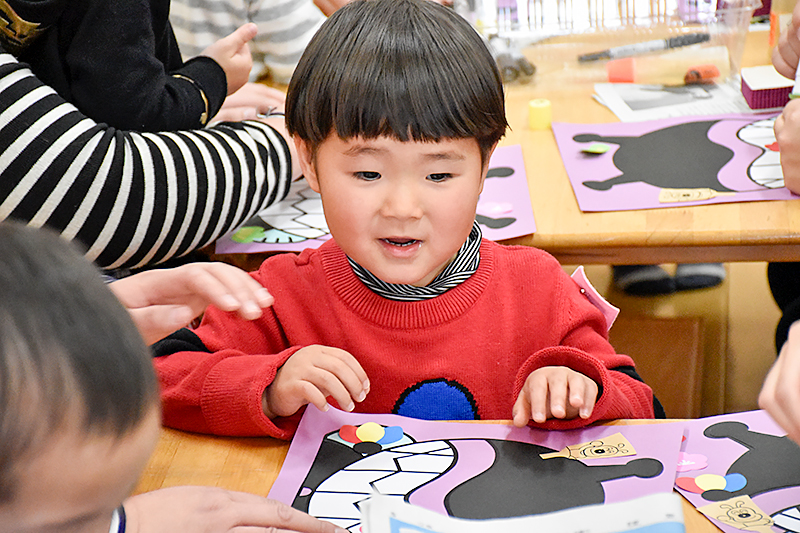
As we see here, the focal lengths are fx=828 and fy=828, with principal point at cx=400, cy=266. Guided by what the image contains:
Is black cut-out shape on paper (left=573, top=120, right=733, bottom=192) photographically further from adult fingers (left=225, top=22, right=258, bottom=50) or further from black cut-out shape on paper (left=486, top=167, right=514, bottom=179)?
adult fingers (left=225, top=22, right=258, bottom=50)

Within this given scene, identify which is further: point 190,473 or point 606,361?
point 606,361

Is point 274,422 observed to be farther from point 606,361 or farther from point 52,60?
point 52,60

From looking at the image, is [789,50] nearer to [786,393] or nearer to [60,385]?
[786,393]

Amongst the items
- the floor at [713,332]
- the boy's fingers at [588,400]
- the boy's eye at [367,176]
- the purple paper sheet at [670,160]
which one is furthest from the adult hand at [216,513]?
the floor at [713,332]

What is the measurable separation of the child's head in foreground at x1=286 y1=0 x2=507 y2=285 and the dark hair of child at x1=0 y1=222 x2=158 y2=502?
Answer: 459 mm

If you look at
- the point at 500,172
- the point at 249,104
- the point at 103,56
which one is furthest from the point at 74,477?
the point at 249,104

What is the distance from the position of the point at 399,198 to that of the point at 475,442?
9.7 inches

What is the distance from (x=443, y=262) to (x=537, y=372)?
0.18 metres

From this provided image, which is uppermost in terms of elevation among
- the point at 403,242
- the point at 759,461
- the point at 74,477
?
the point at 74,477

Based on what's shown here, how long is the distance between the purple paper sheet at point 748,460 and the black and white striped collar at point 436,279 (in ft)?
1.02

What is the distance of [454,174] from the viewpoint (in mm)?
841

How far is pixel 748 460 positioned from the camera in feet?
2.22

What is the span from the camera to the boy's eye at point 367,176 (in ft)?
2.74

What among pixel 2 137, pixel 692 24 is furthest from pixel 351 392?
pixel 692 24
